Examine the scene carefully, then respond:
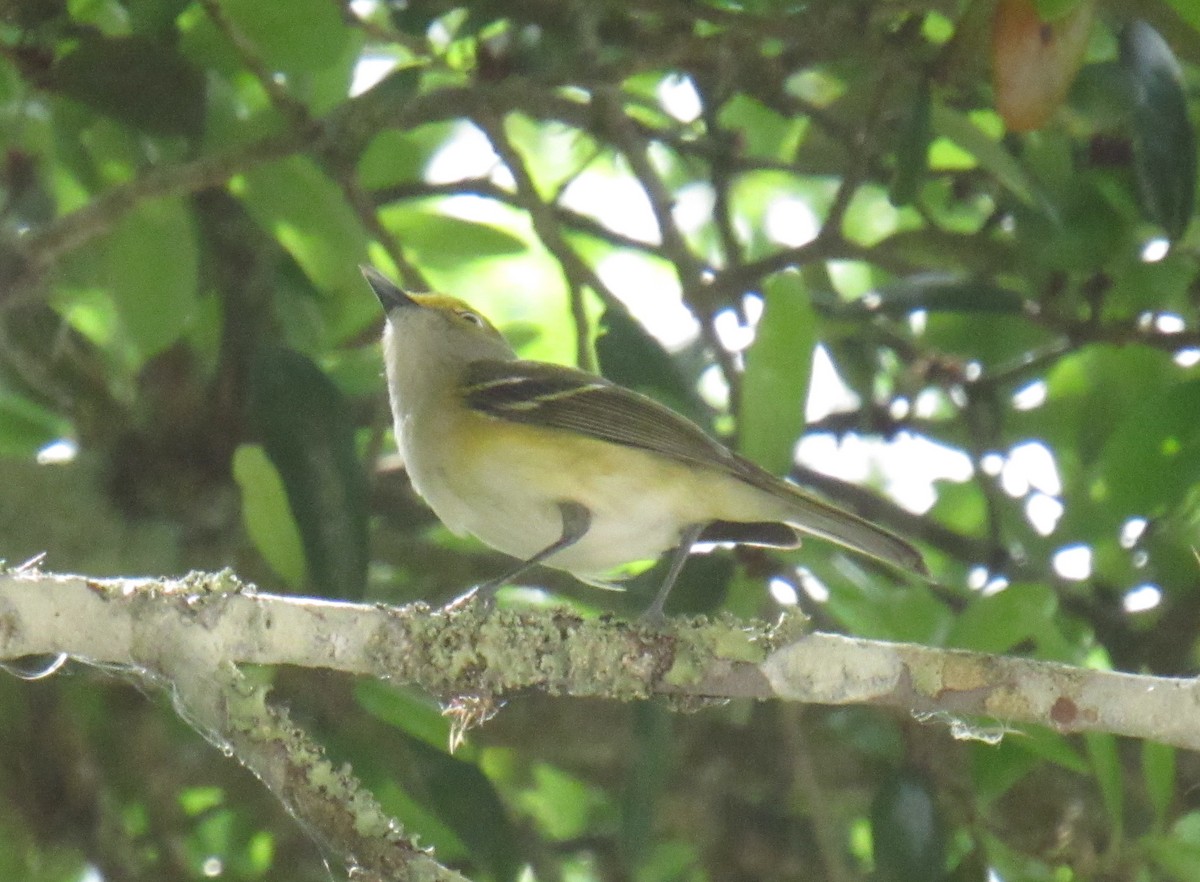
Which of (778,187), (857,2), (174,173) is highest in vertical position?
(778,187)

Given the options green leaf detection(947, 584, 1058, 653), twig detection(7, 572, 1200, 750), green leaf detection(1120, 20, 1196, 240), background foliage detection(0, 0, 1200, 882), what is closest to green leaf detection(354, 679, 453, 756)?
background foliage detection(0, 0, 1200, 882)

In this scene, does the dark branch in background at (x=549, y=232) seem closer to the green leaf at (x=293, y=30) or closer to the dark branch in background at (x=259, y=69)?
the dark branch in background at (x=259, y=69)

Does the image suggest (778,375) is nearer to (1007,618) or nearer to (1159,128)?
(1007,618)

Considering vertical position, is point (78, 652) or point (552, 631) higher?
point (552, 631)

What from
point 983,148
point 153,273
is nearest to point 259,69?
point 153,273

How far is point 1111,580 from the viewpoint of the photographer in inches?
178

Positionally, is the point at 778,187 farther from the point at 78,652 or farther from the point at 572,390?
the point at 78,652

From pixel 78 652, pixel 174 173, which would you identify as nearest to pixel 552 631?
pixel 78 652

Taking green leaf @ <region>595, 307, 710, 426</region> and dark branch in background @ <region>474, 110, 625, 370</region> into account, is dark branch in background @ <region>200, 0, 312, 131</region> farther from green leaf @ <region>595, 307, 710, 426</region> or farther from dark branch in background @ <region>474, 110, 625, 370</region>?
green leaf @ <region>595, 307, 710, 426</region>

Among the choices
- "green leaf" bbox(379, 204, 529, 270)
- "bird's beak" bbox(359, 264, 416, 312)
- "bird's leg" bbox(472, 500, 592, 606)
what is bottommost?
"bird's leg" bbox(472, 500, 592, 606)

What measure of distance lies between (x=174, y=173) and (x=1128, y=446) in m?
2.51

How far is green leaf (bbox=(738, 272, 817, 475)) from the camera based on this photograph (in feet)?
12.0

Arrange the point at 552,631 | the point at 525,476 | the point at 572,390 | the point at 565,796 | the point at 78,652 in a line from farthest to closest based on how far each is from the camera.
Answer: the point at 565,796, the point at 572,390, the point at 525,476, the point at 552,631, the point at 78,652

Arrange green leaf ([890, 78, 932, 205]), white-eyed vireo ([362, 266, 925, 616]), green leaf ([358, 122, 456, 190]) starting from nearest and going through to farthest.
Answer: white-eyed vireo ([362, 266, 925, 616])
green leaf ([890, 78, 932, 205])
green leaf ([358, 122, 456, 190])
